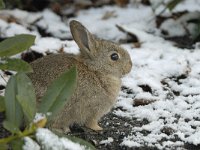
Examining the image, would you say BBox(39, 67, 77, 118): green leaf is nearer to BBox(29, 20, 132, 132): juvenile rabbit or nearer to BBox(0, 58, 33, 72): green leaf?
BBox(0, 58, 33, 72): green leaf

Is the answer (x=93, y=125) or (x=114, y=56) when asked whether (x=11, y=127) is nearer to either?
(x=93, y=125)

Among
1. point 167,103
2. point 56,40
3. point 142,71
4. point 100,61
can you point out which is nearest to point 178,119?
point 167,103

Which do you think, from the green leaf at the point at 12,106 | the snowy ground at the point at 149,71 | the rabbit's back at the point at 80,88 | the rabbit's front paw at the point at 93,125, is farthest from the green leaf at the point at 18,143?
the rabbit's front paw at the point at 93,125

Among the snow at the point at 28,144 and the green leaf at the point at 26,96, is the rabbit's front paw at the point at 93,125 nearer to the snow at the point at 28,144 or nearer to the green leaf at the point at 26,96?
the green leaf at the point at 26,96

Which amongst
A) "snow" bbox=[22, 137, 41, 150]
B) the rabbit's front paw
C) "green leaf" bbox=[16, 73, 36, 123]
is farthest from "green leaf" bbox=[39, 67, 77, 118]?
the rabbit's front paw

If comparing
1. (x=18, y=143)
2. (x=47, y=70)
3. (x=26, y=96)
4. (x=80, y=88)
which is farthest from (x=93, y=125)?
(x=18, y=143)

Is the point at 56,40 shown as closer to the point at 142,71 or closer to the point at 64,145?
the point at 142,71
